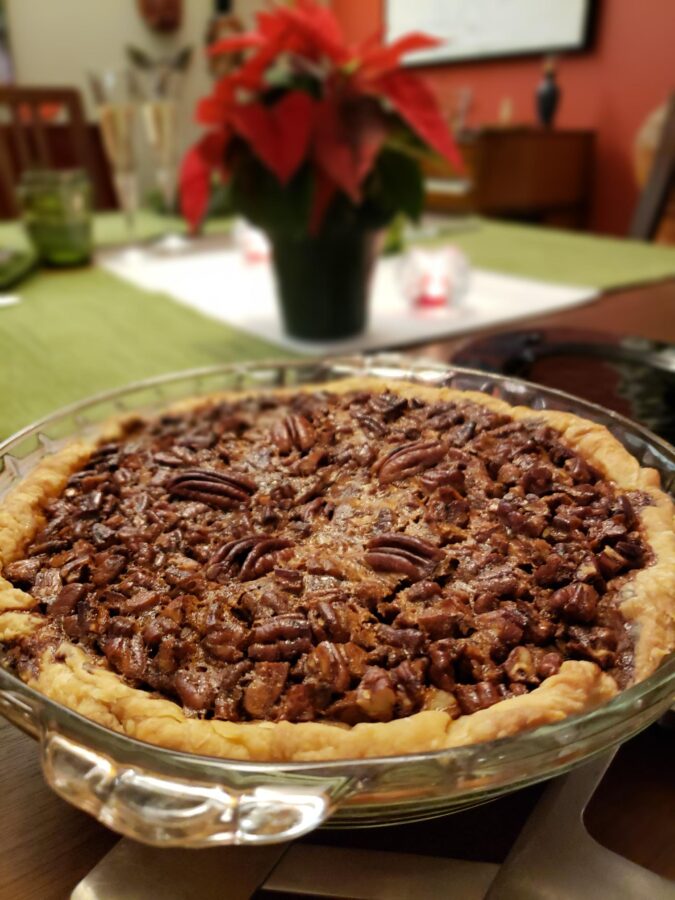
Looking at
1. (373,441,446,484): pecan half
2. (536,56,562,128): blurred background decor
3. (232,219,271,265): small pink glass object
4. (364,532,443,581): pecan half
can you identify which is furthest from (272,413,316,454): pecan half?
(536,56,562,128): blurred background decor

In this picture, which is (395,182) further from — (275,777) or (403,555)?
(275,777)

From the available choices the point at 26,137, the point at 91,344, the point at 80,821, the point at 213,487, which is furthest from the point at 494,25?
the point at 80,821

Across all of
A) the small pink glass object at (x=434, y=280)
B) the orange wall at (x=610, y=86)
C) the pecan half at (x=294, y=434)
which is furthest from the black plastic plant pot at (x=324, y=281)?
the orange wall at (x=610, y=86)

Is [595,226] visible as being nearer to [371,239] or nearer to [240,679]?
[371,239]

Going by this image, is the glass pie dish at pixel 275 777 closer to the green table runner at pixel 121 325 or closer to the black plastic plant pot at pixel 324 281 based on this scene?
the green table runner at pixel 121 325

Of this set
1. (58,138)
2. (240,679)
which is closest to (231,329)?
(240,679)
